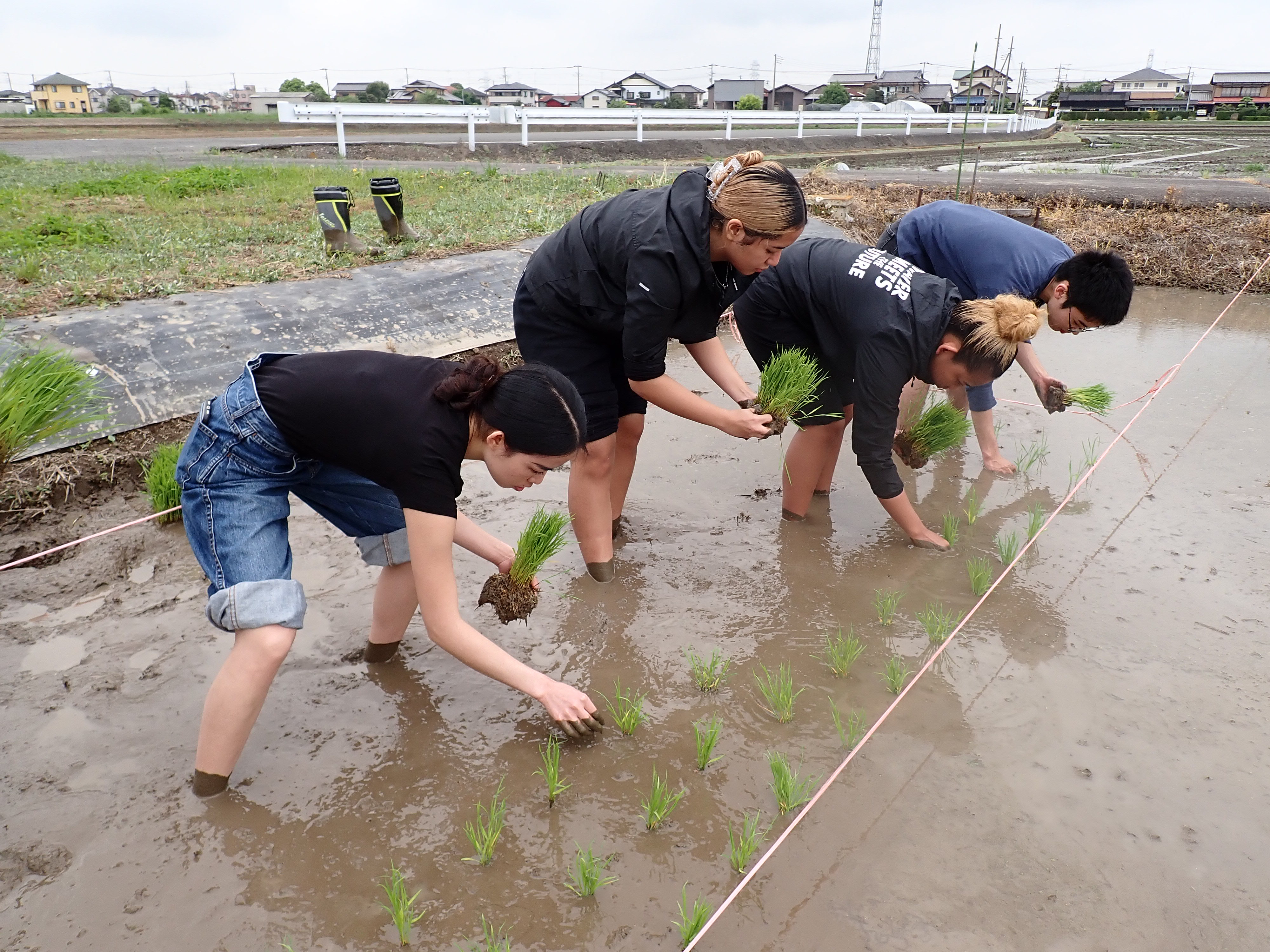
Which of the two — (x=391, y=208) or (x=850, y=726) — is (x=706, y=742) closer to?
(x=850, y=726)

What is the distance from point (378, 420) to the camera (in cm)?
199

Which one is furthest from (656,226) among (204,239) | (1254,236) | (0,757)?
(1254,236)

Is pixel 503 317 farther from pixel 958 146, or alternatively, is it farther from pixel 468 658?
pixel 958 146

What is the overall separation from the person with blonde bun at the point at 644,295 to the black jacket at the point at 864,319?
344 mm

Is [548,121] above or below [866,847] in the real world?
above

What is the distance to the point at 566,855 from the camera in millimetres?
2082

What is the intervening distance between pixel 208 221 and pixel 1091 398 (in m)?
6.88

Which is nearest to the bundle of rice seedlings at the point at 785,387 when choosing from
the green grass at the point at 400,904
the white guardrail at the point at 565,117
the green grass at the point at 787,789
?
the green grass at the point at 787,789

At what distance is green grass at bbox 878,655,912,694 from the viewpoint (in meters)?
2.68

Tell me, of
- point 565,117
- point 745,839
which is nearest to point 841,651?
point 745,839

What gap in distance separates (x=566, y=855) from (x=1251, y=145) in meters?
27.6

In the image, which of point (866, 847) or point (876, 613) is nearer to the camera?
point (866, 847)

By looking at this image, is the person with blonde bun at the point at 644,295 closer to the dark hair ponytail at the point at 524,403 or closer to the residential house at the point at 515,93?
the dark hair ponytail at the point at 524,403

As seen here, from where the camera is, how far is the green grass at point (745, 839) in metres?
2.04
